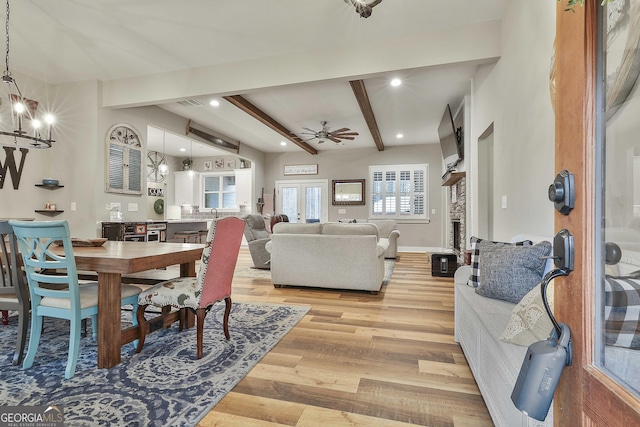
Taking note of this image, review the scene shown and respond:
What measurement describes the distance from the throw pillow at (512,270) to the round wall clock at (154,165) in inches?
351

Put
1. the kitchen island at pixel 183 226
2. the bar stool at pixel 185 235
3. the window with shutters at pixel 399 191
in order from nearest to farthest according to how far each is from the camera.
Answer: the kitchen island at pixel 183 226, the bar stool at pixel 185 235, the window with shutters at pixel 399 191

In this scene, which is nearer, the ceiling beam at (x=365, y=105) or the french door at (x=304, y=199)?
the ceiling beam at (x=365, y=105)

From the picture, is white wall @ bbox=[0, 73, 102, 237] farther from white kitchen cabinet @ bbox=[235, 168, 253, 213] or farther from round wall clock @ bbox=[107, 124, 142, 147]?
white kitchen cabinet @ bbox=[235, 168, 253, 213]

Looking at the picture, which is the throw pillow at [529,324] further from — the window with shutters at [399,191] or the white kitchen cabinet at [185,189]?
the white kitchen cabinet at [185,189]

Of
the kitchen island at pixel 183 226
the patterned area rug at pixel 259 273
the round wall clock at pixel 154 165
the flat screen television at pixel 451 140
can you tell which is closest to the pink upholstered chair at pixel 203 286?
the patterned area rug at pixel 259 273

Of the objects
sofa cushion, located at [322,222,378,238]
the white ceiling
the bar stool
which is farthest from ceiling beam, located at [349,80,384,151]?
the bar stool

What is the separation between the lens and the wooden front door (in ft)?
2.01

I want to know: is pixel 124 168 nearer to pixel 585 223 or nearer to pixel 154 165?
pixel 154 165

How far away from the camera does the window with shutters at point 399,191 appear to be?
8305mm

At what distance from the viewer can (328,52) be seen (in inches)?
144

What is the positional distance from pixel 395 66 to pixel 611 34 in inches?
121

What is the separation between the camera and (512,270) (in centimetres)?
185

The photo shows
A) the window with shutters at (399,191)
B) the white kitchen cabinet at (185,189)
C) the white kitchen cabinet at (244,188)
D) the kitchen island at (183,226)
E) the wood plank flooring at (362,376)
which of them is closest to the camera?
the wood plank flooring at (362,376)

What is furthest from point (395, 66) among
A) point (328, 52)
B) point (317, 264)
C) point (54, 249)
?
point (54, 249)
